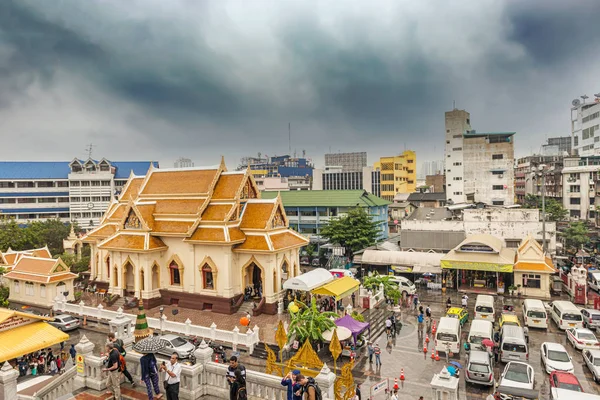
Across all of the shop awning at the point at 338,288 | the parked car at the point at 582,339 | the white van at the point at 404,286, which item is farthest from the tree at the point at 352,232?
the parked car at the point at 582,339

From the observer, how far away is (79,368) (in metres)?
14.6

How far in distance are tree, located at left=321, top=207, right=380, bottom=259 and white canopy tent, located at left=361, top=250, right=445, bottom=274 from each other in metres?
3.81

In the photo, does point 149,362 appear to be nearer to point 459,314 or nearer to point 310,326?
point 310,326

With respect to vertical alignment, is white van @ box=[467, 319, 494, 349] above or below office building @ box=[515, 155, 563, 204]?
below

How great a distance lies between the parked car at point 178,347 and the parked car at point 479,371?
43.6ft

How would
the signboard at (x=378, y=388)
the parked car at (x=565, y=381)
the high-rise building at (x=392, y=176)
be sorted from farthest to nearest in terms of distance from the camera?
the high-rise building at (x=392, y=176), the parked car at (x=565, y=381), the signboard at (x=378, y=388)

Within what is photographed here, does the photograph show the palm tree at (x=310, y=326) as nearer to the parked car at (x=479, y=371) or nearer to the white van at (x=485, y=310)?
the parked car at (x=479, y=371)

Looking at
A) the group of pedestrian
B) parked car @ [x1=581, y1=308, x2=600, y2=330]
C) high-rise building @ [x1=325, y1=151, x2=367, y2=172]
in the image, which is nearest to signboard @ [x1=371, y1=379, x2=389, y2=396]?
the group of pedestrian

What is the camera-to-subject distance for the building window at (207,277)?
29828 mm

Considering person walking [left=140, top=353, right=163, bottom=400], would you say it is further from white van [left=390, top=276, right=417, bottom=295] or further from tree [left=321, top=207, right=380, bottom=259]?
tree [left=321, top=207, right=380, bottom=259]

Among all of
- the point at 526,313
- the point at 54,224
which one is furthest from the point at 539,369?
the point at 54,224

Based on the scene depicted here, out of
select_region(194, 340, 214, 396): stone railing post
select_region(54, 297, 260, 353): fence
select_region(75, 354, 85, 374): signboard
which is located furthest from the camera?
select_region(54, 297, 260, 353): fence

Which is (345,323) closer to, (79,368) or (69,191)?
(79,368)

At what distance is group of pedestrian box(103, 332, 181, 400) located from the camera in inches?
485
